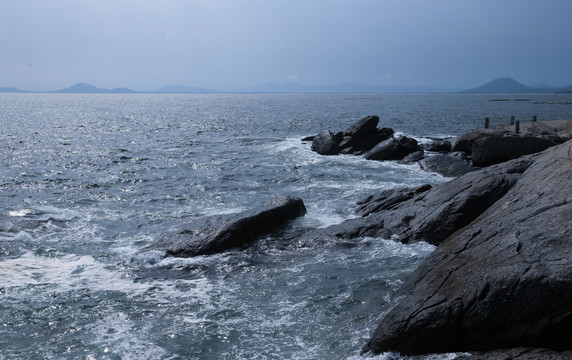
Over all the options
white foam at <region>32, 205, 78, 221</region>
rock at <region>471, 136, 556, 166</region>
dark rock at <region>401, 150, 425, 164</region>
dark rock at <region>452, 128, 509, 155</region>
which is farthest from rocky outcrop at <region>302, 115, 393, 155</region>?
white foam at <region>32, 205, 78, 221</region>

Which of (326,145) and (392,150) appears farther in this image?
(326,145)

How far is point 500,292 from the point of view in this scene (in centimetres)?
845

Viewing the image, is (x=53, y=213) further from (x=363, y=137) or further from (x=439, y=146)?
(x=439, y=146)

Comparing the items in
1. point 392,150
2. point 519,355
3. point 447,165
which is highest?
point 392,150

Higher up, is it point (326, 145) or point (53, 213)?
point (326, 145)

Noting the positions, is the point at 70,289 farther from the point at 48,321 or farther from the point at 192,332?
the point at 192,332

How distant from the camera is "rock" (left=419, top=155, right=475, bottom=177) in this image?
2963 cm

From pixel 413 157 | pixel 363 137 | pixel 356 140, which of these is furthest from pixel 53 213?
pixel 363 137

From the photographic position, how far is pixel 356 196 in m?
24.2

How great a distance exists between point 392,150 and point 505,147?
9.34 meters

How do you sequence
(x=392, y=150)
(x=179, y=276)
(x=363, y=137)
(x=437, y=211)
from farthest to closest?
(x=363, y=137) → (x=392, y=150) → (x=437, y=211) → (x=179, y=276)

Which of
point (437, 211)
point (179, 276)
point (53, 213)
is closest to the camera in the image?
point (179, 276)

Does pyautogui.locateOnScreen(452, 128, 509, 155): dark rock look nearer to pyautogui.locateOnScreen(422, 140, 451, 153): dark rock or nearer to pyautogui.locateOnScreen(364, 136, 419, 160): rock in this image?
pyautogui.locateOnScreen(422, 140, 451, 153): dark rock

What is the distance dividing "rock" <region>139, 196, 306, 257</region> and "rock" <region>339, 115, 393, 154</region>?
2268 cm
